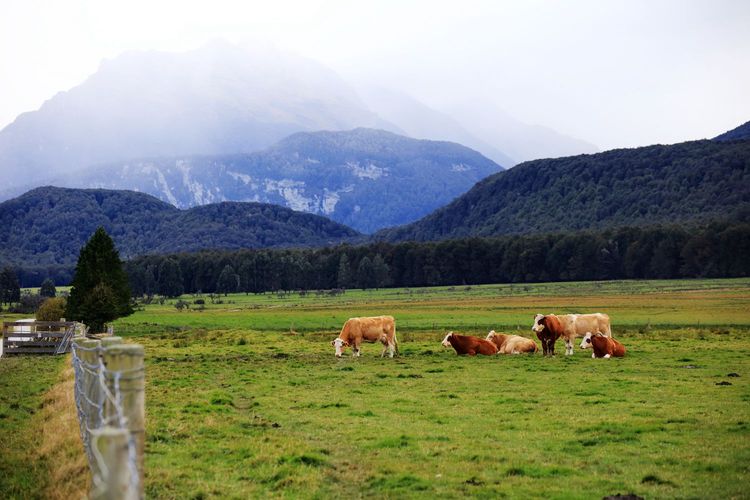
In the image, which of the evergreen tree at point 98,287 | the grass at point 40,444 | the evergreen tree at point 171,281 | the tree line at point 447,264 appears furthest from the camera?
the evergreen tree at point 171,281

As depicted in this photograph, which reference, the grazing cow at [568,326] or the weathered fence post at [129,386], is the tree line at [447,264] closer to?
the grazing cow at [568,326]

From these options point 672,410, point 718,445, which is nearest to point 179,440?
point 718,445

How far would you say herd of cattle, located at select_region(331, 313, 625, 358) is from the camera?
31.9 meters

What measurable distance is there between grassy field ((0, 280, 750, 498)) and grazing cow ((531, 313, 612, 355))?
1.12 m

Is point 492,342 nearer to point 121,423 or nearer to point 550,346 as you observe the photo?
point 550,346

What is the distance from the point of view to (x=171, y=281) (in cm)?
16050

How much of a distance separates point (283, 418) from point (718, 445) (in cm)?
920

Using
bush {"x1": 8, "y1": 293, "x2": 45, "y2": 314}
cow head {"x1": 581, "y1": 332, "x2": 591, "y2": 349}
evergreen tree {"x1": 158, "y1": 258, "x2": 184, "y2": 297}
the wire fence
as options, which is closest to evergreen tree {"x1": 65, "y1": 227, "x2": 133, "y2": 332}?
cow head {"x1": 581, "y1": 332, "x2": 591, "y2": 349}

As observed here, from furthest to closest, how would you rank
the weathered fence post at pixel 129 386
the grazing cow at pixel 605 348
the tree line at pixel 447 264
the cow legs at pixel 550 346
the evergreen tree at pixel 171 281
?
the evergreen tree at pixel 171 281, the tree line at pixel 447 264, the cow legs at pixel 550 346, the grazing cow at pixel 605 348, the weathered fence post at pixel 129 386

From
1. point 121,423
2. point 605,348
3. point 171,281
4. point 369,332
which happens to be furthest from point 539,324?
point 171,281

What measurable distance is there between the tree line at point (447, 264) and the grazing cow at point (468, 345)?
118887mm

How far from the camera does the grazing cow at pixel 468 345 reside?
33094 mm

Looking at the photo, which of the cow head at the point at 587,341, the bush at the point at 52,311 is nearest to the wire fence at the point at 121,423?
the cow head at the point at 587,341

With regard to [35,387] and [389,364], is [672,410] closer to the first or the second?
[389,364]
